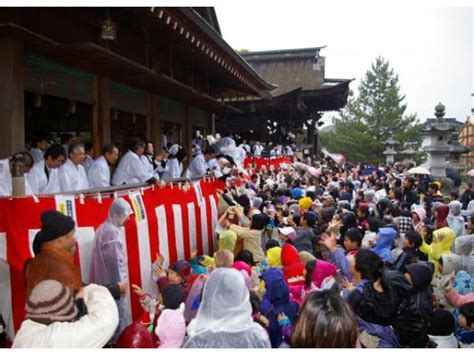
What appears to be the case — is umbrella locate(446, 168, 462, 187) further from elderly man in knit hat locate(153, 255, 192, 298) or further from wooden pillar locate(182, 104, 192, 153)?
elderly man in knit hat locate(153, 255, 192, 298)

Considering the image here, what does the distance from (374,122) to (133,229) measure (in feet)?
136

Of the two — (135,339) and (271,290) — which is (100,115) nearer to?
(271,290)

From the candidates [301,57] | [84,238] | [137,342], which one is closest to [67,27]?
[84,238]

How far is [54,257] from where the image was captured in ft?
9.81

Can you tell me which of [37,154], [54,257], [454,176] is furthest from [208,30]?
[454,176]

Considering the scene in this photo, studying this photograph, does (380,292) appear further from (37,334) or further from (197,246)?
(197,246)

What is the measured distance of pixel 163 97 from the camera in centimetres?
1027

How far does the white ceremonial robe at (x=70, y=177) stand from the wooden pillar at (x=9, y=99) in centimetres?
63

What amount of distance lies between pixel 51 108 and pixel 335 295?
9.05m

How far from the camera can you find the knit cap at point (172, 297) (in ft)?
12.0

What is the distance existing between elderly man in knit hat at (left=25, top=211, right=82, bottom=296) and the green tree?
39.4 metres

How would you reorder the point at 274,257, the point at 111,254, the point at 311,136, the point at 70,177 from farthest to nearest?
1. the point at 311,136
2. the point at 274,257
3. the point at 70,177
4. the point at 111,254

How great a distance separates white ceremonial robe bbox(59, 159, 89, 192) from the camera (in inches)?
203

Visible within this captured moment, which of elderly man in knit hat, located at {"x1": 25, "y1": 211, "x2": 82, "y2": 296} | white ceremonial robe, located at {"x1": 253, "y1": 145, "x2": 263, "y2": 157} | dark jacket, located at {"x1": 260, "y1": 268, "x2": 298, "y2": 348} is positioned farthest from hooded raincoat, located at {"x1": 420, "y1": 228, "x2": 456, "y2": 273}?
white ceremonial robe, located at {"x1": 253, "y1": 145, "x2": 263, "y2": 157}
